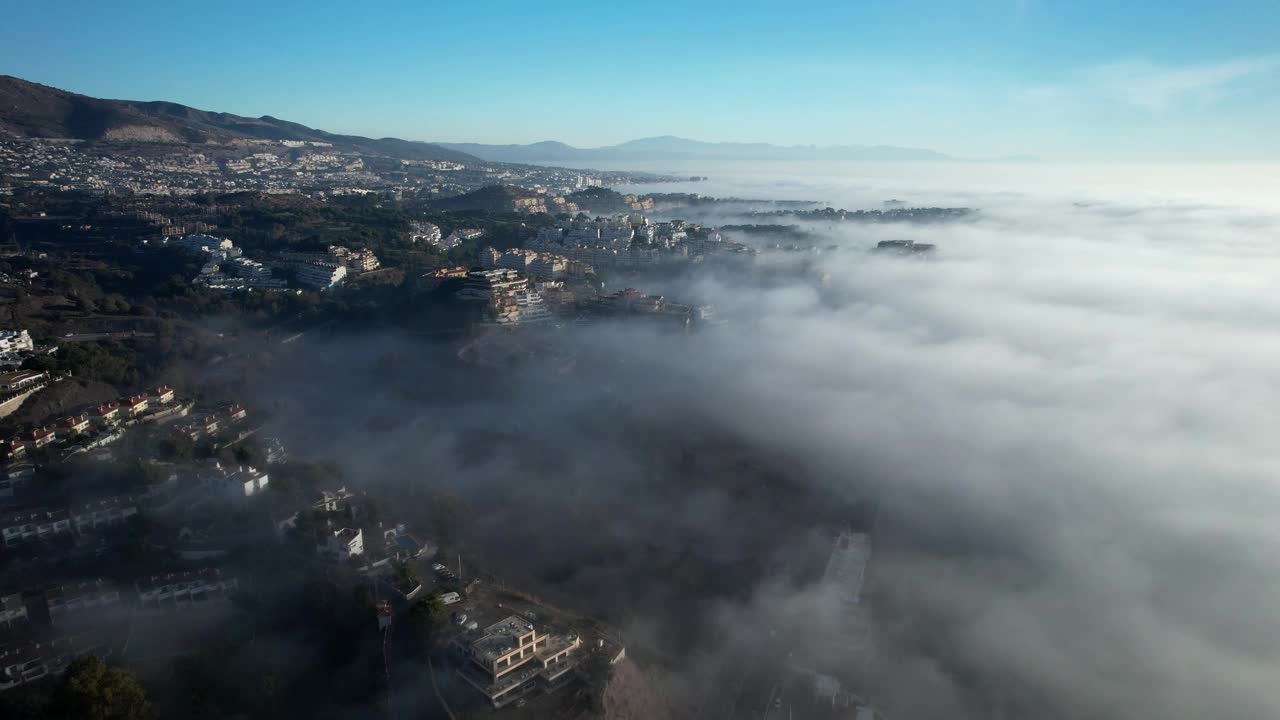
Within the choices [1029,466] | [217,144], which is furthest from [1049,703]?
[217,144]

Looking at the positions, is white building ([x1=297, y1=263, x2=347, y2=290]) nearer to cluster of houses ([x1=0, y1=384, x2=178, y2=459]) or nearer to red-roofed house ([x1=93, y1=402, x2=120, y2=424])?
cluster of houses ([x1=0, y1=384, x2=178, y2=459])

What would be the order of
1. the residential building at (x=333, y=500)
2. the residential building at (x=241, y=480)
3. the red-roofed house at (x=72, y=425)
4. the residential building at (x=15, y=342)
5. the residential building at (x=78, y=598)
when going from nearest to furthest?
1. the residential building at (x=78, y=598)
2. the residential building at (x=333, y=500)
3. the residential building at (x=241, y=480)
4. the red-roofed house at (x=72, y=425)
5. the residential building at (x=15, y=342)

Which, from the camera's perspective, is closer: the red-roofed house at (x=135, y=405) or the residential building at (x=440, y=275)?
the red-roofed house at (x=135, y=405)

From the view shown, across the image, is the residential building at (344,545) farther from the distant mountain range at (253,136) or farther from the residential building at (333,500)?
the distant mountain range at (253,136)

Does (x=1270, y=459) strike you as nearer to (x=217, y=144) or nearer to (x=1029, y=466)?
(x=1029, y=466)

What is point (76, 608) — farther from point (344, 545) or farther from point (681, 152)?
point (681, 152)

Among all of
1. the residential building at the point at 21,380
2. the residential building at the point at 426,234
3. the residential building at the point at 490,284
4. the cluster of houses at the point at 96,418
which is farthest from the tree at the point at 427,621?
the residential building at the point at 426,234
